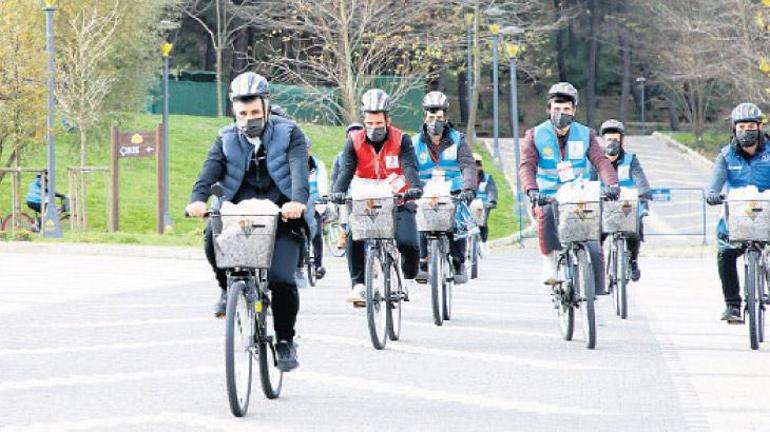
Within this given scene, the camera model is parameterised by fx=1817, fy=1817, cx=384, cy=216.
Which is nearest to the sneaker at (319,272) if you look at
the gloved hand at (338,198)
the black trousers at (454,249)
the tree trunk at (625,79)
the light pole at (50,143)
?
the black trousers at (454,249)

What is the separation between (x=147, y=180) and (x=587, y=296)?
116ft

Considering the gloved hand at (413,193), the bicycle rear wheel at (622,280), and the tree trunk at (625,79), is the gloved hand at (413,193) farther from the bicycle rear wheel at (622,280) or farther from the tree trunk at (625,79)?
the tree trunk at (625,79)

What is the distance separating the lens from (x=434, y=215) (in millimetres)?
14789

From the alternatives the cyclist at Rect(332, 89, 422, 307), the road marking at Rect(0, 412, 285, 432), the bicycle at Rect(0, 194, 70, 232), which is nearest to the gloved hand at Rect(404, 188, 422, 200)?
the cyclist at Rect(332, 89, 422, 307)

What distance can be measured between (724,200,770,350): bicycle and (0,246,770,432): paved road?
1.15 feet

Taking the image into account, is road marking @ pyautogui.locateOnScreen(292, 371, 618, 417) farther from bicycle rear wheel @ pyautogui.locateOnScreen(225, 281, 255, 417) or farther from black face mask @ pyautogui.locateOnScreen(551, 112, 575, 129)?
black face mask @ pyautogui.locateOnScreen(551, 112, 575, 129)

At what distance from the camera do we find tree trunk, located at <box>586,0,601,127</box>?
85.5m

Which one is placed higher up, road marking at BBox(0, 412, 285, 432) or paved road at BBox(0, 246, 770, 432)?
paved road at BBox(0, 246, 770, 432)

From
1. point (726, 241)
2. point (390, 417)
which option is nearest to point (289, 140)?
point (390, 417)

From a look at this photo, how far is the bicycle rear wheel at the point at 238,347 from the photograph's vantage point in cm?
904

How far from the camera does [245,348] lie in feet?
30.8

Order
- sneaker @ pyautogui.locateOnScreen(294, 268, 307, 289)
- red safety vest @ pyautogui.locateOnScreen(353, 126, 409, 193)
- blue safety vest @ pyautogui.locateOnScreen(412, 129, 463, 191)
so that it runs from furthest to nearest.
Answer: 1. blue safety vest @ pyautogui.locateOnScreen(412, 129, 463, 191)
2. red safety vest @ pyautogui.locateOnScreen(353, 126, 409, 193)
3. sneaker @ pyautogui.locateOnScreen(294, 268, 307, 289)

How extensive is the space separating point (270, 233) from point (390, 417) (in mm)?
1138

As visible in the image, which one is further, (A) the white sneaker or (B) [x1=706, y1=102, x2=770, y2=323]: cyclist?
(A) the white sneaker
